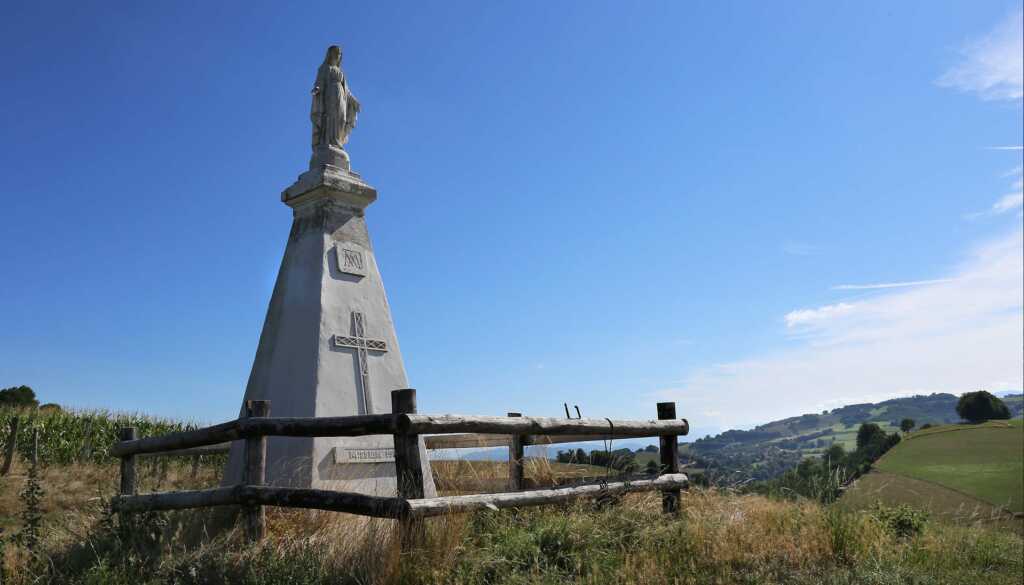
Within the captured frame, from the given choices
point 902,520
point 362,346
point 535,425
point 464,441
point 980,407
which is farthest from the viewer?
point 980,407

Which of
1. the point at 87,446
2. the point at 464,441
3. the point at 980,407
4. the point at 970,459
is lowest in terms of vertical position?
the point at 970,459

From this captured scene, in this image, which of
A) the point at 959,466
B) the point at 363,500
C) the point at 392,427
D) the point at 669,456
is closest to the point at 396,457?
the point at 392,427

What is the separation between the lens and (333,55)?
1077 centimetres

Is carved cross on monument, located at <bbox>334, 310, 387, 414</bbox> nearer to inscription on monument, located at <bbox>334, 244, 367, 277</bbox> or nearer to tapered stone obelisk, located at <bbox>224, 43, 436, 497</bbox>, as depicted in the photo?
tapered stone obelisk, located at <bbox>224, 43, 436, 497</bbox>

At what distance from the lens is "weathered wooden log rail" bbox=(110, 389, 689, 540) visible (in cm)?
568

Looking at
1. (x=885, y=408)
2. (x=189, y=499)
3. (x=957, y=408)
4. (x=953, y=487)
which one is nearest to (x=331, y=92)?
(x=189, y=499)

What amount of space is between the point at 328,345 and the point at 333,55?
4704mm

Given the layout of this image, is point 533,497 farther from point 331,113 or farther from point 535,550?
point 331,113

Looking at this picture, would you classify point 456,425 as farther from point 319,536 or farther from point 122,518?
point 122,518

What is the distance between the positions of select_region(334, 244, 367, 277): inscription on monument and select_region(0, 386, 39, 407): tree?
94.9 ft

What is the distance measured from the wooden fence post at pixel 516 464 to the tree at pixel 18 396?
30.2 metres

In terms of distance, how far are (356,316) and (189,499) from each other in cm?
Answer: 324

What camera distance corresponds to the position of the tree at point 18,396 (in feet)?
103

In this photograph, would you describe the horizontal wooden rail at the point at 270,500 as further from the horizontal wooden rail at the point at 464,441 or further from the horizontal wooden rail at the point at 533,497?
the horizontal wooden rail at the point at 464,441
